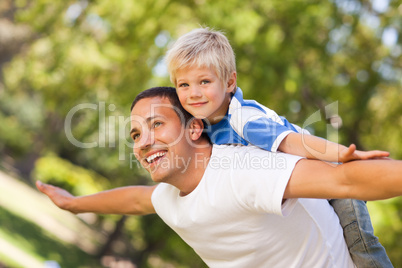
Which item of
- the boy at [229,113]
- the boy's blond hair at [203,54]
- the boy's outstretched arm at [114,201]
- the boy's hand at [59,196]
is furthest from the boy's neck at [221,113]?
the boy's hand at [59,196]

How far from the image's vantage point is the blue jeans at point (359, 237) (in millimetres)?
2660

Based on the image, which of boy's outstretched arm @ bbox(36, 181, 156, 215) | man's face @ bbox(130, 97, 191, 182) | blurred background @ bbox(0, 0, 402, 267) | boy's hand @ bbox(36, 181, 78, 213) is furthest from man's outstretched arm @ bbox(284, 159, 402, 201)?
blurred background @ bbox(0, 0, 402, 267)

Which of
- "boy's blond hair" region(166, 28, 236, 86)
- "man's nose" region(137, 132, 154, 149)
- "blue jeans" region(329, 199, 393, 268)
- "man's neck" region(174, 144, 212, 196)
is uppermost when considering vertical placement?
"boy's blond hair" region(166, 28, 236, 86)

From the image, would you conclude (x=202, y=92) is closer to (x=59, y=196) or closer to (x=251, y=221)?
(x=251, y=221)

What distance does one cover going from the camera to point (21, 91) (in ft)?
105

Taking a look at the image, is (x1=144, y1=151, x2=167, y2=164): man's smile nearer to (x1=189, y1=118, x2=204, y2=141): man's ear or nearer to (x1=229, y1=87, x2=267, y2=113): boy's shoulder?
(x1=189, y1=118, x2=204, y2=141): man's ear

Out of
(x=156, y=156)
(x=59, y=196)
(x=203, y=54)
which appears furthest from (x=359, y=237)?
(x=59, y=196)

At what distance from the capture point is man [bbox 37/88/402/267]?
215cm

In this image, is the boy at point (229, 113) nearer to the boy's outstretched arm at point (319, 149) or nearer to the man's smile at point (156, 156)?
the boy's outstretched arm at point (319, 149)

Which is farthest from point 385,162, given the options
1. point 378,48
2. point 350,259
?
point 378,48

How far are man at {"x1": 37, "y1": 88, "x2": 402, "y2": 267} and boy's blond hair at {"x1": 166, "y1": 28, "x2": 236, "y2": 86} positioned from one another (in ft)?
0.71

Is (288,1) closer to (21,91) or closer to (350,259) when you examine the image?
(350,259)

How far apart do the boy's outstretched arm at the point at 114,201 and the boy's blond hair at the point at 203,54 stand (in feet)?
2.92

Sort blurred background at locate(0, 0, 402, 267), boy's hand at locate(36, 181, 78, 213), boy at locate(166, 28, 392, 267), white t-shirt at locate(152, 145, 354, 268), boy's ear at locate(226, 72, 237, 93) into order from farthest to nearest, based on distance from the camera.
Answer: blurred background at locate(0, 0, 402, 267) < boy's hand at locate(36, 181, 78, 213) < boy's ear at locate(226, 72, 237, 93) < boy at locate(166, 28, 392, 267) < white t-shirt at locate(152, 145, 354, 268)
